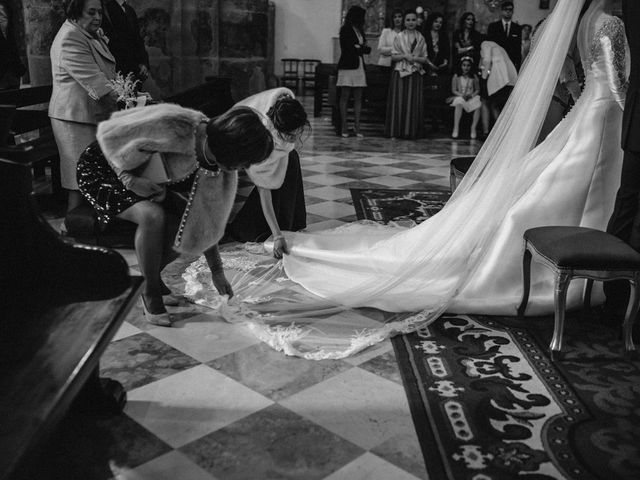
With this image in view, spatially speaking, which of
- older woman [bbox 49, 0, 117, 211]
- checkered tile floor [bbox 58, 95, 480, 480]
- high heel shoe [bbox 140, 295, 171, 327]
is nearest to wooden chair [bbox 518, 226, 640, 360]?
checkered tile floor [bbox 58, 95, 480, 480]

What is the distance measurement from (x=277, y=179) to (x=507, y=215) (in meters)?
1.35

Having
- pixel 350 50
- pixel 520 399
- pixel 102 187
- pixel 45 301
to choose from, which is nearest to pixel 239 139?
pixel 102 187

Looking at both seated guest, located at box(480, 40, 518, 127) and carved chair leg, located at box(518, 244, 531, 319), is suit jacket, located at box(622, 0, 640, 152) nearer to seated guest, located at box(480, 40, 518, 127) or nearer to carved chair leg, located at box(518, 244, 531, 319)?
carved chair leg, located at box(518, 244, 531, 319)

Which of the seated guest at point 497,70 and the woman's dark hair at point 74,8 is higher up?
the woman's dark hair at point 74,8

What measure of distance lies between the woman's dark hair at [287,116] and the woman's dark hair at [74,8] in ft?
5.40

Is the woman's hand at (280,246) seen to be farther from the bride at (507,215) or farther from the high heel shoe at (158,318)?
the high heel shoe at (158,318)

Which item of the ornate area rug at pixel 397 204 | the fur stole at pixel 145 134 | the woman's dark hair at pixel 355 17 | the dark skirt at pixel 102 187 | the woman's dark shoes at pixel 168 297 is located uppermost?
the woman's dark hair at pixel 355 17

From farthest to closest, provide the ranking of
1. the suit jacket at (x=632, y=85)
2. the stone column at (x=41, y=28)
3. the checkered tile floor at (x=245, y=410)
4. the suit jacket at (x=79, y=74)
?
1. the stone column at (x=41, y=28)
2. the suit jacket at (x=79, y=74)
3. the suit jacket at (x=632, y=85)
4. the checkered tile floor at (x=245, y=410)

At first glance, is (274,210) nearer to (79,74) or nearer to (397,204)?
(79,74)

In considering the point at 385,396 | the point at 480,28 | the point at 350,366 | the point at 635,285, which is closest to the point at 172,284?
the point at 350,366

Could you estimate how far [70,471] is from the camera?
2131 millimetres

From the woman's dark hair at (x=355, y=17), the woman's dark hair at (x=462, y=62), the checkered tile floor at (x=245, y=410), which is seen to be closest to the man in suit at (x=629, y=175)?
the checkered tile floor at (x=245, y=410)

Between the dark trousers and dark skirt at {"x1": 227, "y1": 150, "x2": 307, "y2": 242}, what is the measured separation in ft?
6.82

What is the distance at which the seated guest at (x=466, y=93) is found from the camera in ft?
35.1
